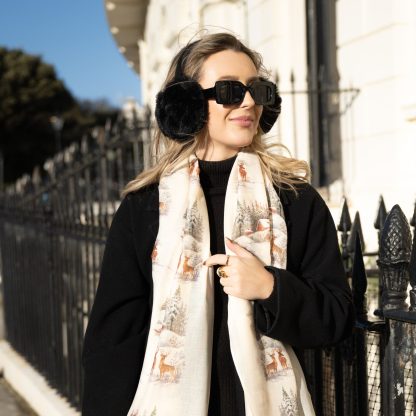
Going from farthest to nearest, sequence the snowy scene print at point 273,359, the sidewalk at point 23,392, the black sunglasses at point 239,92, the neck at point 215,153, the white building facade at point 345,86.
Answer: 1. the white building facade at point 345,86
2. the sidewalk at point 23,392
3. the neck at point 215,153
4. the black sunglasses at point 239,92
5. the snowy scene print at point 273,359

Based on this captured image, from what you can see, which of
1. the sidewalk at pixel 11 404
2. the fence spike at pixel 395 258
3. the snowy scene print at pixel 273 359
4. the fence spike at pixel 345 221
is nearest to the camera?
the fence spike at pixel 395 258

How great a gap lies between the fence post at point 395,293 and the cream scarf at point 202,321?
0.25 m

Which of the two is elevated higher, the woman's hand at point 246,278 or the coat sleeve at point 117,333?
the woman's hand at point 246,278

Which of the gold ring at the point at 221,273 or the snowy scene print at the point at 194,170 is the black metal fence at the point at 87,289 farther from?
the snowy scene print at the point at 194,170

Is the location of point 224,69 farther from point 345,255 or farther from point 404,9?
point 404,9

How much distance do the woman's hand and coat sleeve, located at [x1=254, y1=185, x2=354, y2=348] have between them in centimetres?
2

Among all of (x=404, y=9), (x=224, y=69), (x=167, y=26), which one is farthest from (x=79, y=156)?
(x=167, y=26)

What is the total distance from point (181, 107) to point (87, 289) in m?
2.42

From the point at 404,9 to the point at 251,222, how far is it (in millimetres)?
4563

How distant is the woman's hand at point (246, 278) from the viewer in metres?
1.77

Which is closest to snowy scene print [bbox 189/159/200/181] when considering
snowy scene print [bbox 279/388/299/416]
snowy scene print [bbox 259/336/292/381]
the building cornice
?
snowy scene print [bbox 259/336/292/381]

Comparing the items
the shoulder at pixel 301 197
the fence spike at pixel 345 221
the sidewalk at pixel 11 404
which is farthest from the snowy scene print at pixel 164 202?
the sidewalk at pixel 11 404

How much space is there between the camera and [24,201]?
569 cm

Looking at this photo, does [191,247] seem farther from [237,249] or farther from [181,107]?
[181,107]
